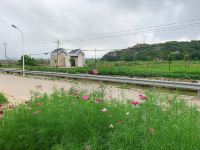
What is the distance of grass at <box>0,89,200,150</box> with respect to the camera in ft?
12.7

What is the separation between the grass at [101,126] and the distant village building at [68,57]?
69908 mm

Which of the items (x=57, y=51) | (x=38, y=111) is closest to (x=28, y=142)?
(x=38, y=111)

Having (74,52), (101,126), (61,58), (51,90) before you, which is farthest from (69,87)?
(74,52)

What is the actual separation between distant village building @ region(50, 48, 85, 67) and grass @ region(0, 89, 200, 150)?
6991 centimetres

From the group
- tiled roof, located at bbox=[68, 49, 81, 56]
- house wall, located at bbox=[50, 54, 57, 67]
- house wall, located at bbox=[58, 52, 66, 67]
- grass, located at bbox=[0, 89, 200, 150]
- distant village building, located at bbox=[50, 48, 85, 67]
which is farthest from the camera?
house wall, located at bbox=[50, 54, 57, 67]

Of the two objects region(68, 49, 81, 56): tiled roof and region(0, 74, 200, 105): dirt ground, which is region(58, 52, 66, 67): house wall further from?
region(0, 74, 200, 105): dirt ground

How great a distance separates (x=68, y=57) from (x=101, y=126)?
7245 cm

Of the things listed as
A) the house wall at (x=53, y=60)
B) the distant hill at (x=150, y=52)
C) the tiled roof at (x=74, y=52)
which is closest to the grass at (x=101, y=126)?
the distant hill at (x=150, y=52)

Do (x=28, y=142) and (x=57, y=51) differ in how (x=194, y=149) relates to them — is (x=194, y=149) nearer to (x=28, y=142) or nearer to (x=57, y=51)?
(x=28, y=142)

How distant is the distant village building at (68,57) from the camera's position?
76.1 m

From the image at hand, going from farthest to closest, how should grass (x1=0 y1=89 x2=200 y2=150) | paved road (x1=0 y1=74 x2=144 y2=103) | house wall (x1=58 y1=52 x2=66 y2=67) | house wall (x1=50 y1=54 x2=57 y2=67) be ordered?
house wall (x1=50 y1=54 x2=57 y2=67) < house wall (x1=58 y1=52 x2=66 y2=67) < paved road (x1=0 y1=74 x2=144 y2=103) < grass (x1=0 y1=89 x2=200 y2=150)

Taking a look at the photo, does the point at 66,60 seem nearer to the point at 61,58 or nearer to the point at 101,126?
the point at 61,58

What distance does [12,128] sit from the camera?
546 cm

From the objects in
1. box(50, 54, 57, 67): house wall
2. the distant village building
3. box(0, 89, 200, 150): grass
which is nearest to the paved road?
box(0, 89, 200, 150): grass
